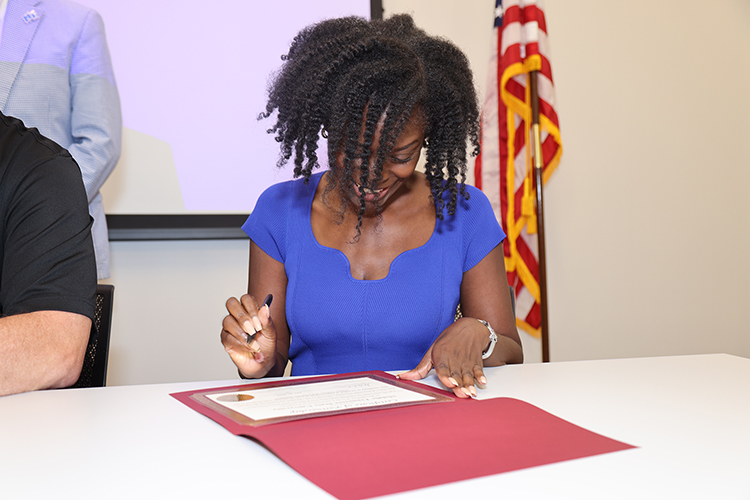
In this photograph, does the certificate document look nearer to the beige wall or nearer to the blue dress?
the blue dress

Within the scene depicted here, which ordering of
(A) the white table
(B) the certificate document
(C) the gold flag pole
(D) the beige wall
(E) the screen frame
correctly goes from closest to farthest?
(A) the white table, (B) the certificate document, (E) the screen frame, (C) the gold flag pole, (D) the beige wall

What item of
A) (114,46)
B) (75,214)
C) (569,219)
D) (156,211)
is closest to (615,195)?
(569,219)

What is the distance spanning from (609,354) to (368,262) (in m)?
1.94

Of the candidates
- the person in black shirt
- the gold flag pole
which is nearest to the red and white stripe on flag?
the gold flag pole

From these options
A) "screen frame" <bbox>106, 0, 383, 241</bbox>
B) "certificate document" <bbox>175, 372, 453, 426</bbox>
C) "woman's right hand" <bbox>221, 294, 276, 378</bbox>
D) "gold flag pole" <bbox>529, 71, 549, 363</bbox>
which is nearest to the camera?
"certificate document" <bbox>175, 372, 453, 426</bbox>

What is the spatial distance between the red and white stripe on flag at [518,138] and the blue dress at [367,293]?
1.24 m

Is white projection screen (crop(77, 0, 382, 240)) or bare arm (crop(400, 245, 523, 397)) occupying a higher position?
white projection screen (crop(77, 0, 382, 240))

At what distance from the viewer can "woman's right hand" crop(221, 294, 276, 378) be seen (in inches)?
35.0

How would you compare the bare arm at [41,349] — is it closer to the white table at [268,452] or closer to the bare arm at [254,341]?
the white table at [268,452]

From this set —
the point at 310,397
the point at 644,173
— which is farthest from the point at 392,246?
the point at 644,173

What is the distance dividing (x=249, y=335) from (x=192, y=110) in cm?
152

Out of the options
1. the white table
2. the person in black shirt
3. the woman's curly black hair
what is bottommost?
the white table

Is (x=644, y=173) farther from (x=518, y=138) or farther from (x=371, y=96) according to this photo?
(x=371, y=96)

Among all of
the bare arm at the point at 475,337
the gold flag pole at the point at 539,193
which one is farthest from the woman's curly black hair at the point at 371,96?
the gold flag pole at the point at 539,193
